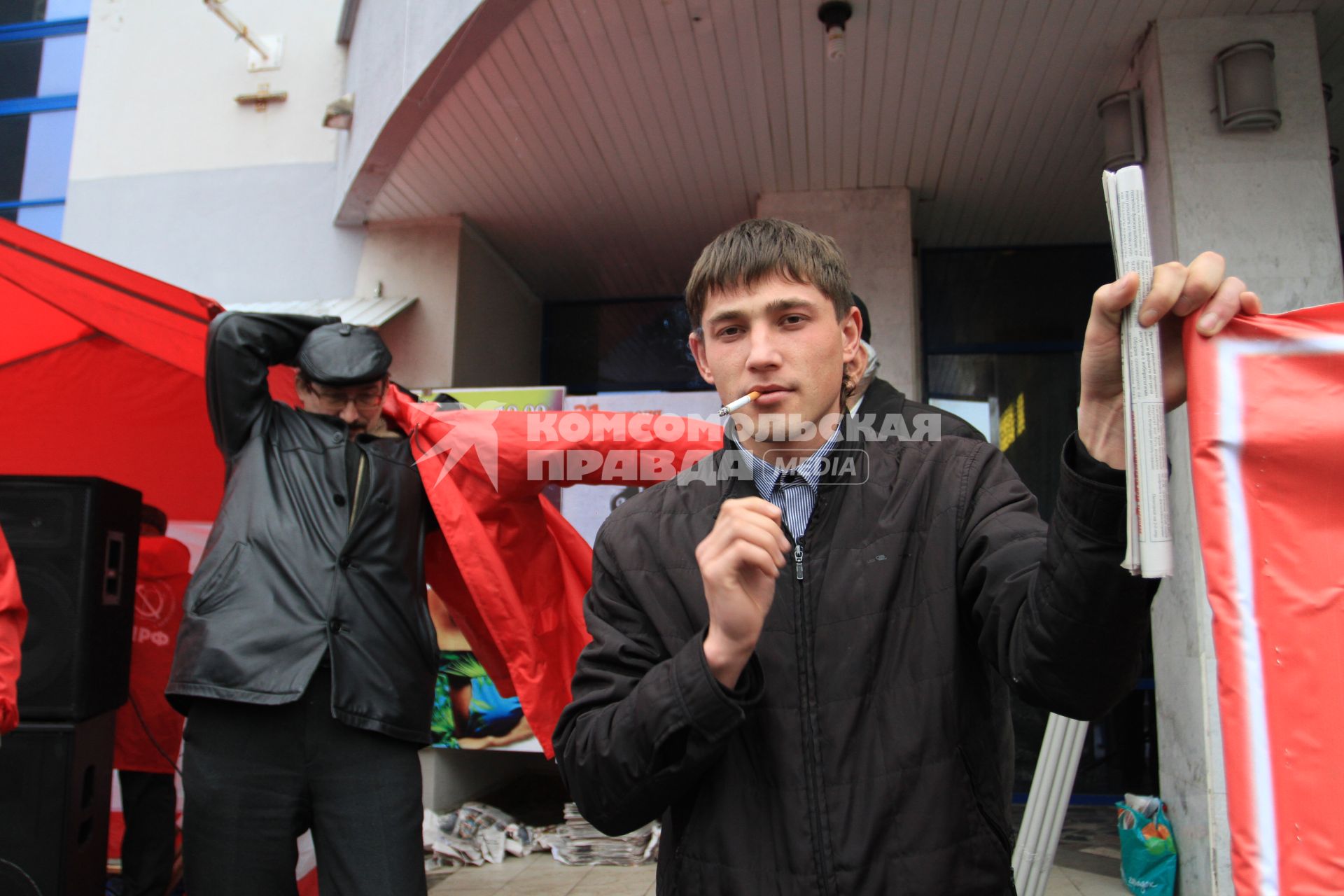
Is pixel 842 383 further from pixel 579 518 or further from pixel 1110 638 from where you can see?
pixel 579 518

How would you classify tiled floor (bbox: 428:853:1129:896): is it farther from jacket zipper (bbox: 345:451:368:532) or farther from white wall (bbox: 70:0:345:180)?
white wall (bbox: 70:0:345:180)

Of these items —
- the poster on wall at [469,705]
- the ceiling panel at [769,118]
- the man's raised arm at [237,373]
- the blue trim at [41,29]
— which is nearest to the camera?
the man's raised arm at [237,373]

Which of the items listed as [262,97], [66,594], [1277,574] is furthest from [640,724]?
[262,97]

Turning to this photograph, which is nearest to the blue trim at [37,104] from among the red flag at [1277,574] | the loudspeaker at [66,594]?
the loudspeaker at [66,594]

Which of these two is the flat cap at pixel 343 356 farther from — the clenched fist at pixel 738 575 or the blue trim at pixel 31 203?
the blue trim at pixel 31 203

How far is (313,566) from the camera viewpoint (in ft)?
8.72

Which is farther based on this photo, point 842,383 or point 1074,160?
point 1074,160

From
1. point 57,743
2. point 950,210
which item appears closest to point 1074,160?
point 950,210

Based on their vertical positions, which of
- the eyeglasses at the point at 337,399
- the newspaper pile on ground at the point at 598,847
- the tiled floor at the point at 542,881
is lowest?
the tiled floor at the point at 542,881

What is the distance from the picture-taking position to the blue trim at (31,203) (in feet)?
25.0

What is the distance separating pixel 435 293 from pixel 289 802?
4502mm

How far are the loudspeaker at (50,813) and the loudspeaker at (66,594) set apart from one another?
0.09m

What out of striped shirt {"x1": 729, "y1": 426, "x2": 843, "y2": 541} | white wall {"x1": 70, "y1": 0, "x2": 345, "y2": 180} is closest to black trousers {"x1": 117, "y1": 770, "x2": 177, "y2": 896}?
striped shirt {"x1": 729, "y1": 426, "x2": 843, "y2": 541}

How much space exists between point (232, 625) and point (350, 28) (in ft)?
18.7
